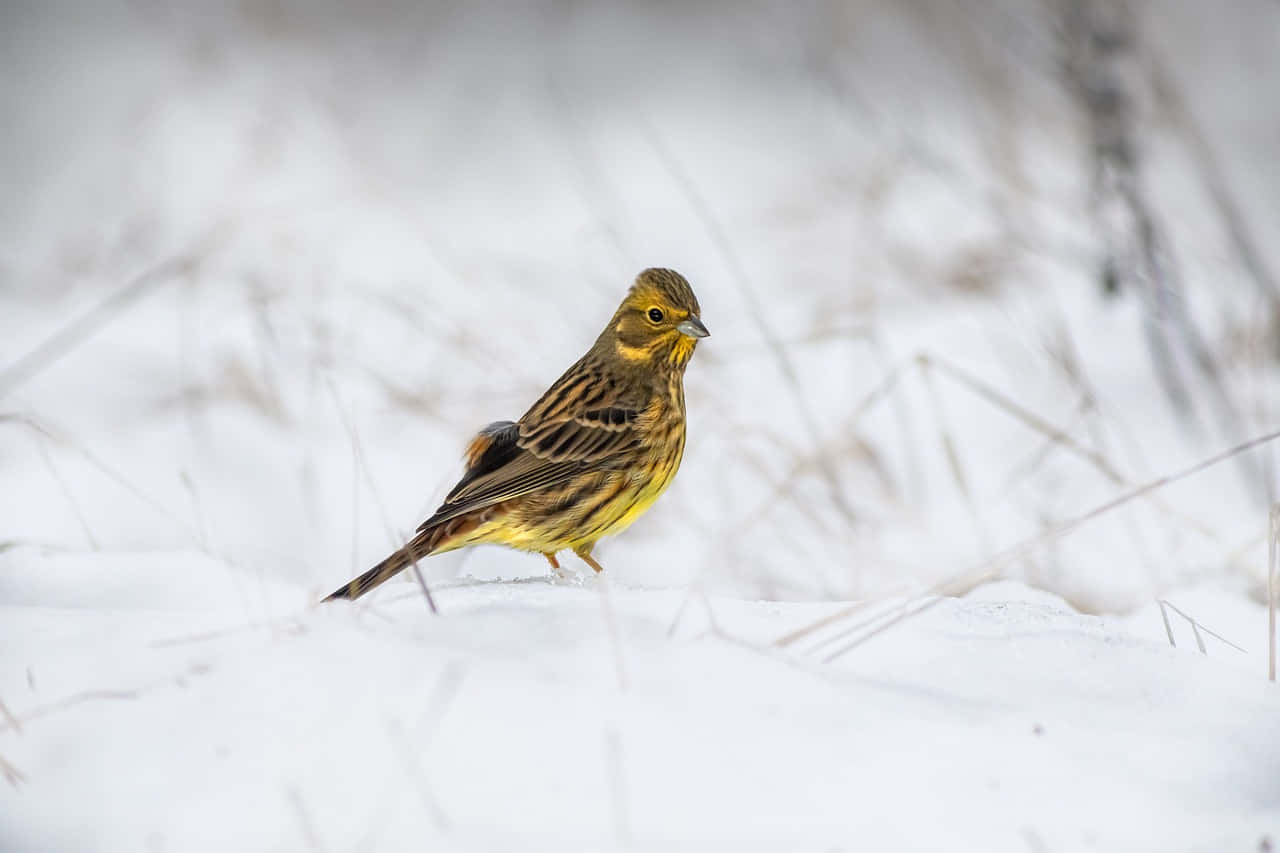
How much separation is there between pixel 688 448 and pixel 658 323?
5.38ft

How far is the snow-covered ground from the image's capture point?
1846 millimetres

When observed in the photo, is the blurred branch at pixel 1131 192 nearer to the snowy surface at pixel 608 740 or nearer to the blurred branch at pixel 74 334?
the snowy surface at pixel 608 740

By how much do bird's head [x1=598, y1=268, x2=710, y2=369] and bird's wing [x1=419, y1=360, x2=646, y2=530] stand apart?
137mm

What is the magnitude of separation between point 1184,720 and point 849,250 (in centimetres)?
568

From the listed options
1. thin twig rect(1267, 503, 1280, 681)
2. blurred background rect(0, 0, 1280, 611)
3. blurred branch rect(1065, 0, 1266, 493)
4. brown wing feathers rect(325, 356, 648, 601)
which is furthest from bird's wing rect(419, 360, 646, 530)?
blurred branch rect(1065, 0, 1266, 493)

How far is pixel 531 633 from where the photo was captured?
2158mm

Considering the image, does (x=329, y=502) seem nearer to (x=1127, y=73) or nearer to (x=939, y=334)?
(x=939, y=334)

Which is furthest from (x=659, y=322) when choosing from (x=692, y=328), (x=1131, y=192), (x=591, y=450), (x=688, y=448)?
(x=1131, y=192)

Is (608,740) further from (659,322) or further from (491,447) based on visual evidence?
(659,322)

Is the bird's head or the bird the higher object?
the bird's head

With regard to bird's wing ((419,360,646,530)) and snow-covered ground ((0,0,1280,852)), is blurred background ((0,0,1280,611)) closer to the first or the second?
snow-covered ground ((0,0,1280,852))

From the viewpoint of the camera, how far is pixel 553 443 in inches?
134

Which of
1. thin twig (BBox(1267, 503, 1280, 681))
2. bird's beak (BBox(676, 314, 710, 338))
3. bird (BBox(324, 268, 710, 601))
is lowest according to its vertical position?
thin twig (BBox(1267, 503, 1280, 681))

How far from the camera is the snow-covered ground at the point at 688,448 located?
1.85 metres
